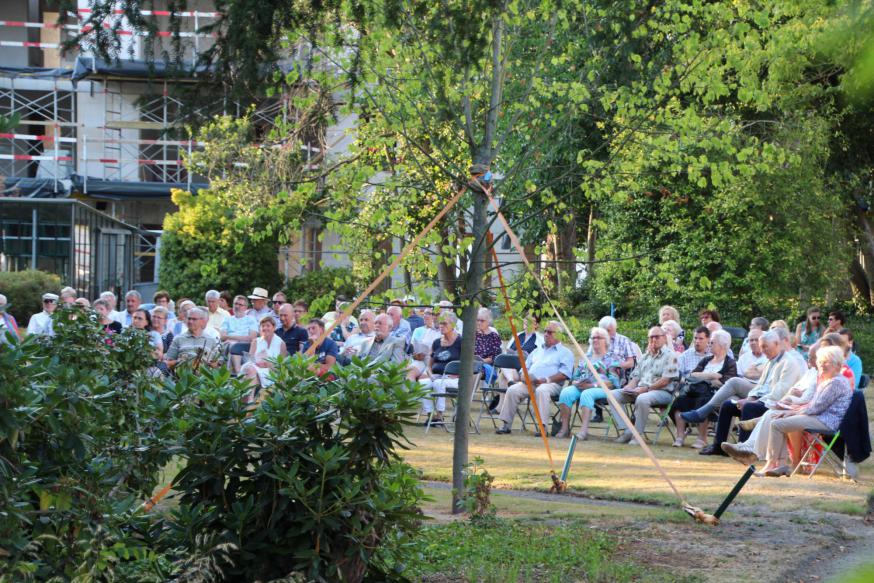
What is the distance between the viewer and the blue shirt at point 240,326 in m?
19.0

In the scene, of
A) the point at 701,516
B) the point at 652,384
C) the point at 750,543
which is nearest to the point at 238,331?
the point at 652,384

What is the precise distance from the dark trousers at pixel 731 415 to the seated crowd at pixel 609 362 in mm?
15

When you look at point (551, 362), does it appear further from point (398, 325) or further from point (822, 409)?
point (822, 409)

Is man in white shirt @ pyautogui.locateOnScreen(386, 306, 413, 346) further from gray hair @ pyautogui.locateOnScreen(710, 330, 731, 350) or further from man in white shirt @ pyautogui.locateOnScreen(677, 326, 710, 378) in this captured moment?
gray hair @ pyautogui.locateOnScreen(710, 330, 731, 350)

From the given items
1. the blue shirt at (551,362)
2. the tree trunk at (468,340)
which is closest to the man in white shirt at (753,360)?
the blue shirt at (551,362)

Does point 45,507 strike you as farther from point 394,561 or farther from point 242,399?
point 394,561

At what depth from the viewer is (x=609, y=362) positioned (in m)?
16.8

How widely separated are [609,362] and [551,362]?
2.88 ft

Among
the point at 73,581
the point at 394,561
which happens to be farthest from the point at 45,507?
the point at 394,561

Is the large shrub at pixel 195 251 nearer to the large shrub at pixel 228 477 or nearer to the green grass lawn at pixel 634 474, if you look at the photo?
the green grass lawn at pixel 634 474

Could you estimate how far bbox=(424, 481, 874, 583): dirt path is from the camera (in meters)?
7.69

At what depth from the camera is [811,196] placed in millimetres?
25891

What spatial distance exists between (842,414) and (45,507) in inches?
372

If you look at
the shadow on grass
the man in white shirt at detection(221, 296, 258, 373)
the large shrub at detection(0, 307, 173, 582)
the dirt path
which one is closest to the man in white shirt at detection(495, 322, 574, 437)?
the man in white shirt at detection(221, 296, 258, 373)
